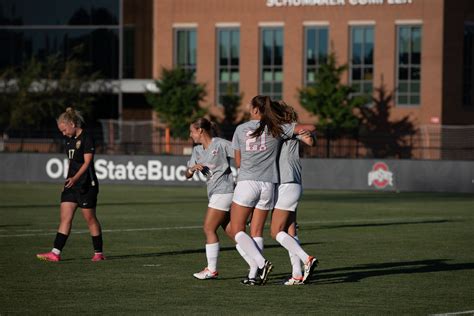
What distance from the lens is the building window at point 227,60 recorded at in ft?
209

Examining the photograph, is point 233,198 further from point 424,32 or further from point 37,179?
point 424,32

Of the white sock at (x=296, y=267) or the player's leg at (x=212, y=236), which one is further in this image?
the player's leg at (x=212, y=236)

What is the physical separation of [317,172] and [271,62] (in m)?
25.9

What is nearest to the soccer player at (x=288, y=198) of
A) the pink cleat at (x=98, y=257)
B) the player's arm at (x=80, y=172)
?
the player's arm at (x=80, y=172)

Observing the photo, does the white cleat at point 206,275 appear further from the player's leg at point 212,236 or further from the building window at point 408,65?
the building window at point 408,65

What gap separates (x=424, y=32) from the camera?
194ft

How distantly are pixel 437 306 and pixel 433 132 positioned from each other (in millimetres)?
34017

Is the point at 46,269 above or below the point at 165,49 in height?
below

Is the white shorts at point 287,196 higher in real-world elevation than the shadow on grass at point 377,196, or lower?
higher

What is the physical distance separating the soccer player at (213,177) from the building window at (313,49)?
48601mm

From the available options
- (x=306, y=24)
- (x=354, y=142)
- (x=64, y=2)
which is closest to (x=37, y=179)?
(x=354, y=142)

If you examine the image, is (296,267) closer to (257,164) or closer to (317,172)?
(257,164)

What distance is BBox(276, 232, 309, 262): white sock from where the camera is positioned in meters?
12.0

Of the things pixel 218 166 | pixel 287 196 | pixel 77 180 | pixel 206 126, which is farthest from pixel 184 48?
pixel 287 196
